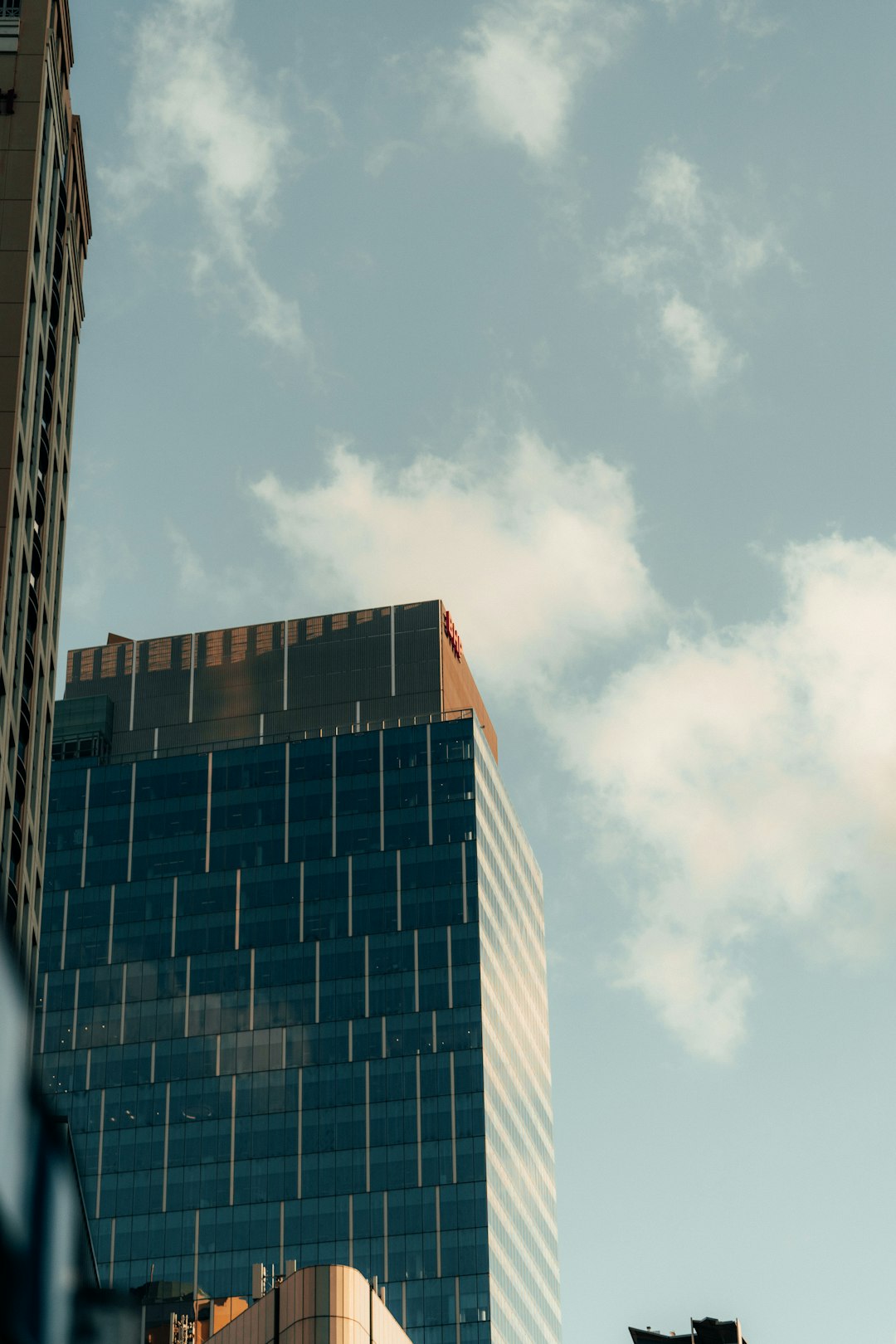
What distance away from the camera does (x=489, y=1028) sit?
17925 centimetres

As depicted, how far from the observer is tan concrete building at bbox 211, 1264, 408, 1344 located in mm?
65500

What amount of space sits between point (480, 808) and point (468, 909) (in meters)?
11.6

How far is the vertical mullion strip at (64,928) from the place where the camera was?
617 feet

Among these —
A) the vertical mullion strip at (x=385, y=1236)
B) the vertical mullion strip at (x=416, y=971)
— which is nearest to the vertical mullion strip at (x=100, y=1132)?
the vertical mullion strip at (x=385, y=1236)

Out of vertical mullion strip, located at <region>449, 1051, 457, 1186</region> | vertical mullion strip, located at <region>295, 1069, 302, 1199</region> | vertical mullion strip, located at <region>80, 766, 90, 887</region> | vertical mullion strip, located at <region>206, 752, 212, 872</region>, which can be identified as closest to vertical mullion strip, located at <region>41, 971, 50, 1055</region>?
vertical mullion strip, located at <region>80, 766, 90, 887</region>

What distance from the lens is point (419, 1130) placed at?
171250mm

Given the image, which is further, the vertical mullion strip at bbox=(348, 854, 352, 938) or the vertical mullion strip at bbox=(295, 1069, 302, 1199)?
the vertical mullion strip at bbox=(348, 854, 352, 938)

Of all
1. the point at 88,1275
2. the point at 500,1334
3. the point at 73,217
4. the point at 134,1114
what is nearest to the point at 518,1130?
the point at 500,1334

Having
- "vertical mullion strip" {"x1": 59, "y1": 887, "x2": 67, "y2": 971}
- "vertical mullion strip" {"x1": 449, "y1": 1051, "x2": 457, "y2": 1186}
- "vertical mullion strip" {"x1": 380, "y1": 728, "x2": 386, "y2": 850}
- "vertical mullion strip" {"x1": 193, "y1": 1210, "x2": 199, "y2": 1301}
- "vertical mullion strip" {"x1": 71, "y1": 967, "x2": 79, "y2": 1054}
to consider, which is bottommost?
"vertical mullion strip" {"x1": 193, "y1": 1210, "x2": 199, "y2": 1301}

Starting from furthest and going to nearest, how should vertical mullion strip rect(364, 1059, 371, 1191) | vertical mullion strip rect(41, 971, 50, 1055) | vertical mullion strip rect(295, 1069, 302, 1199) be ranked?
vertical mullion strip rect(41, 971, 50, 1055) → vertical mullion strip rect(295, 1069, 302, 1199) → vertical mullion strip rect(364, 1059, 371, 1191)

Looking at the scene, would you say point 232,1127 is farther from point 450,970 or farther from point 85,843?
point 85,843

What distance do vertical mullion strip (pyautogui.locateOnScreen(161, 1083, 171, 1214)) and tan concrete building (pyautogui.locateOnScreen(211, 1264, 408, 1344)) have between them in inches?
4218

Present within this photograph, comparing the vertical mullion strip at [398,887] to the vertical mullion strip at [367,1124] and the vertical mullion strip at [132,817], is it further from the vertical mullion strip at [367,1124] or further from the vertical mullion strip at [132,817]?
the vertical mullion strip at [132,817]

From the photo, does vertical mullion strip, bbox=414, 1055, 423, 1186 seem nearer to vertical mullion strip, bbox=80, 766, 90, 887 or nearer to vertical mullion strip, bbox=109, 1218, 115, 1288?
vertical mullion strip, bbox=109, 1218, 115, 1288
